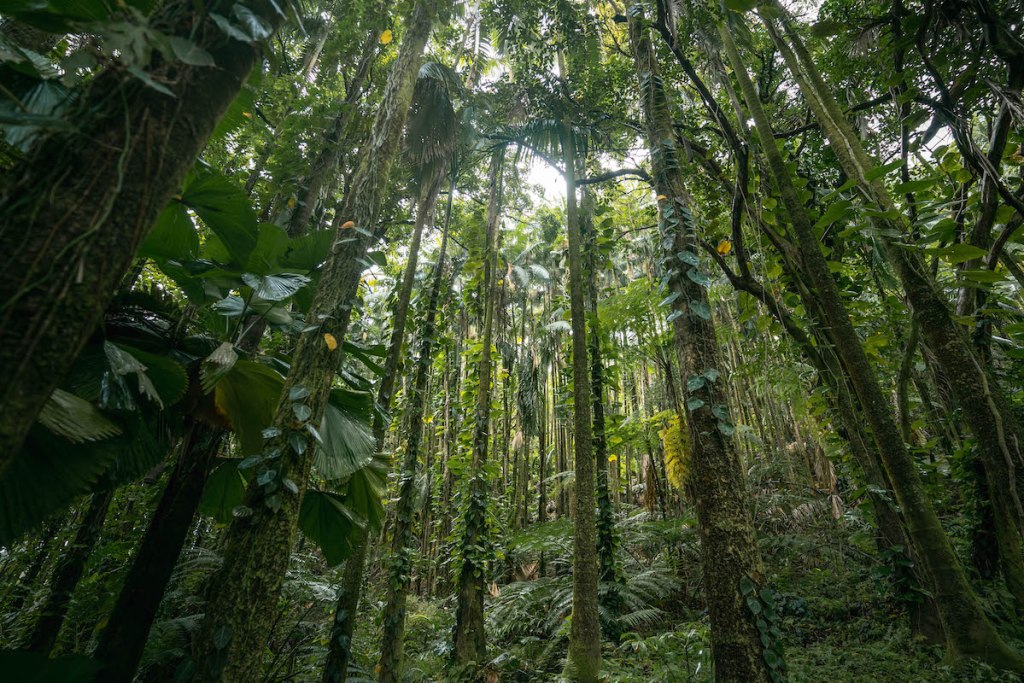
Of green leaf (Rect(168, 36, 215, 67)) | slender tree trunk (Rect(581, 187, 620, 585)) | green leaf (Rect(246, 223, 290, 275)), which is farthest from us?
slender tree trunk (Rect(581, 187, 620, 585))

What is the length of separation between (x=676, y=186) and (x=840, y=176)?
10.1 feet

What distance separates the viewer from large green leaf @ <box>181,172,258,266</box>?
95.7 inches

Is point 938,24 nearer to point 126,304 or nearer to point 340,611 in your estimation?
point 126,304

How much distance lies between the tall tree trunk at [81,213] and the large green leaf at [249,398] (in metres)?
1.81

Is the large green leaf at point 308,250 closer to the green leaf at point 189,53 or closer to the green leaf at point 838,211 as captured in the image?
the green leaf at point 189,53

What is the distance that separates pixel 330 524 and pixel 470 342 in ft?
12.9

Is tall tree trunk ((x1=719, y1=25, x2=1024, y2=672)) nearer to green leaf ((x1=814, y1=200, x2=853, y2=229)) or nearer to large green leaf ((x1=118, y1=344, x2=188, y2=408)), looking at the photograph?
green leaf ((x1=814, y1=200, x2=853, y2=229))

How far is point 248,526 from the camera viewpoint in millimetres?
1988

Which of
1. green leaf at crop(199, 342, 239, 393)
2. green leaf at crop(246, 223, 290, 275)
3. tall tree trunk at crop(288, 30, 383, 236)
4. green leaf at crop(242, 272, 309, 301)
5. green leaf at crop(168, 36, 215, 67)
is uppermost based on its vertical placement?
tall tree trunk at crop(288, 30, 383, 236)

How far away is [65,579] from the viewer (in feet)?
12.5

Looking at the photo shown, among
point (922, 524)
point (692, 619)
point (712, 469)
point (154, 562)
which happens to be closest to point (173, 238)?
point (154, 562)

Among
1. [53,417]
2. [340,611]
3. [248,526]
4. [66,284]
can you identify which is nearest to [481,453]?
[340,611]

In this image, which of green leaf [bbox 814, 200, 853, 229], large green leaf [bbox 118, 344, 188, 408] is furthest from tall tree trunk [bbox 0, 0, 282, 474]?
green leaf [bbox 814, 200, 853, 229]

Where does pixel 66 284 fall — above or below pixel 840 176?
below
